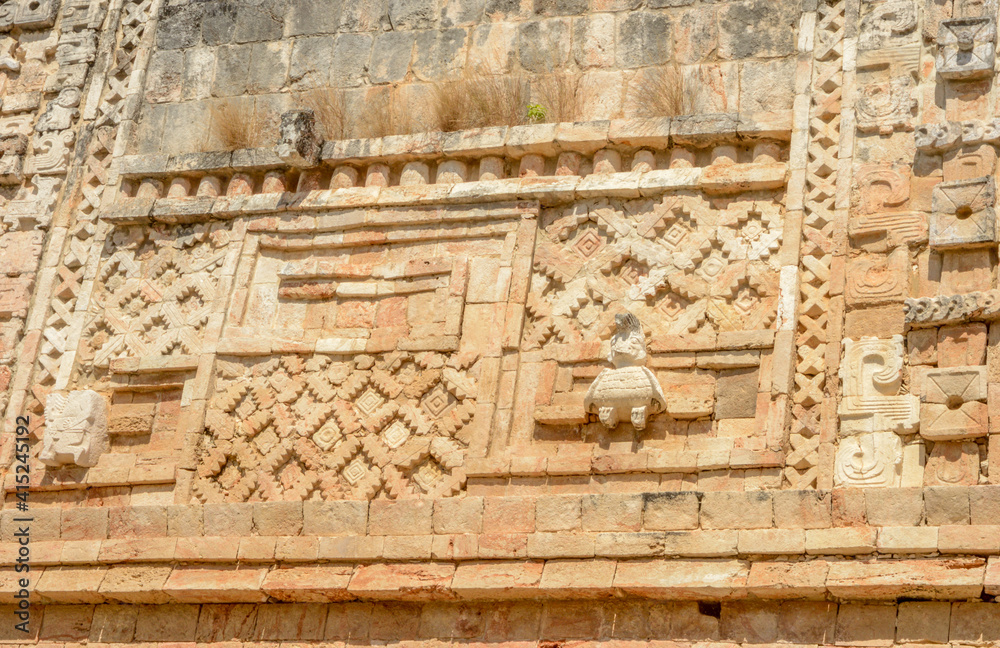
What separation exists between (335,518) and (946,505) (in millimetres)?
3300

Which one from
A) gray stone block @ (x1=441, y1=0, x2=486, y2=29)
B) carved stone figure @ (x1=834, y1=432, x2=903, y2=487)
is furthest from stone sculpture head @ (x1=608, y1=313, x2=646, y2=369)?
gray stone block @ (x1=441, y1=0, x2=486, y2=29)

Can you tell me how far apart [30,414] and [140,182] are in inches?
70.6

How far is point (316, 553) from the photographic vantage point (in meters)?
9.26

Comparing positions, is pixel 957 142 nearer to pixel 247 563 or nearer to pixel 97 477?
pixel 247 563

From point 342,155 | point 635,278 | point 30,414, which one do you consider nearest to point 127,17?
point 342,155

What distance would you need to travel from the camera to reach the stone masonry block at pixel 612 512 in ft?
28.8

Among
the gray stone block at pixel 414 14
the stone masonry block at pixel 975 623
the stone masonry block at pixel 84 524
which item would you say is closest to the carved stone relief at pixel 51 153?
the gray stone block at pixel 414 14

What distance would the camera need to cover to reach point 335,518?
30.7 feet

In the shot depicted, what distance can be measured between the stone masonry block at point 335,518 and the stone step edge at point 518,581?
0.70 ft

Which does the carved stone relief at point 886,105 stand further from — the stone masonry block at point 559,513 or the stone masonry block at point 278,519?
the stone masonry block at point 278,519

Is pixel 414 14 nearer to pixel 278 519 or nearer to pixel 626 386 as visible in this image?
pixel 626 386

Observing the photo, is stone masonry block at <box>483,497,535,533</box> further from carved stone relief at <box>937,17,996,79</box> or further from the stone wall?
carved stone relief at <box>937,17,996,79</box>

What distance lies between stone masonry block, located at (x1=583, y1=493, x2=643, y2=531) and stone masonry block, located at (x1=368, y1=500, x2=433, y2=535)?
2.95ft

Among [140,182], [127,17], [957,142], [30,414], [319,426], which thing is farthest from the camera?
[127,17]
